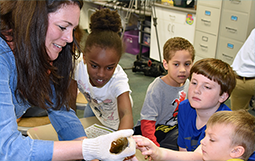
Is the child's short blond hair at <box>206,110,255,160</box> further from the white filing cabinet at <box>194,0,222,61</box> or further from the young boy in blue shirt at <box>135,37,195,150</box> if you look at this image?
the white filing cabinet at <box>194,0,222,61</box>

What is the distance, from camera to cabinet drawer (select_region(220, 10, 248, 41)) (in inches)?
108

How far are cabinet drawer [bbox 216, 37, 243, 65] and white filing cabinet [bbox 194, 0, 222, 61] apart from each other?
70 mm

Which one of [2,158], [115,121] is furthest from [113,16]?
[2,158]

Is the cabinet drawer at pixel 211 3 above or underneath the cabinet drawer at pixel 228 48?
above

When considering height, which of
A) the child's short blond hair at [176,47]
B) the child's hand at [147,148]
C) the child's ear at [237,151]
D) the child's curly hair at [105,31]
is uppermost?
the child's curly hair at [105,31]

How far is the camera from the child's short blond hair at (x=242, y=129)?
0.98 metres

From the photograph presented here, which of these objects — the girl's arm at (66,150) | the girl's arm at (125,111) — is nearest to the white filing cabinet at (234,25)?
the girl's arm at (125,111)

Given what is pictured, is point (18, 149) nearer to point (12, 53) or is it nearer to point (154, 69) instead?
point (12, 53)

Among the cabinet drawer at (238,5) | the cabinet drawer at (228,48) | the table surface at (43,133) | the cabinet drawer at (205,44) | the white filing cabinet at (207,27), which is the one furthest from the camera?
the cabinet drawer at (205,44)

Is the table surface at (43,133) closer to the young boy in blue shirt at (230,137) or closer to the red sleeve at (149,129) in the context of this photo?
the red sleeve at (149,129)

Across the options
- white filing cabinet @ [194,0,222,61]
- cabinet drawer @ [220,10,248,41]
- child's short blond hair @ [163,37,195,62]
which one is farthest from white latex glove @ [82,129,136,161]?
white filing cabinet @ [194,0,222,61]

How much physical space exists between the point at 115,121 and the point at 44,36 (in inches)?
34.3

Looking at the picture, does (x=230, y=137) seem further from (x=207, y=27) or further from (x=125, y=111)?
(x=207, y=27)

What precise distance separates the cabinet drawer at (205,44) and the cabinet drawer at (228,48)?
8 centimetres
